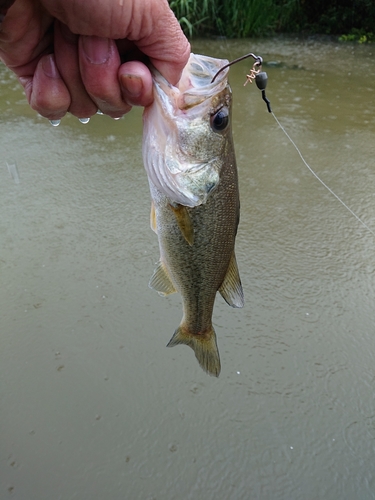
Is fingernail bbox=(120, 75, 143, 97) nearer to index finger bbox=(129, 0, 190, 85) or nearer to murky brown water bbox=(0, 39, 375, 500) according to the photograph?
index finger bbox=(129, 0, 190, 85)

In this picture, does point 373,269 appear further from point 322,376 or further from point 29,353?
point 29,353

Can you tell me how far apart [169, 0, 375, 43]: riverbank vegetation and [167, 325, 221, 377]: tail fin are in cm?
497

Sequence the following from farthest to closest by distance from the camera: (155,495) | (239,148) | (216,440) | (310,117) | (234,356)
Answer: (310,117)
(239,148)
(234,356)
(216,440)
(155,495)

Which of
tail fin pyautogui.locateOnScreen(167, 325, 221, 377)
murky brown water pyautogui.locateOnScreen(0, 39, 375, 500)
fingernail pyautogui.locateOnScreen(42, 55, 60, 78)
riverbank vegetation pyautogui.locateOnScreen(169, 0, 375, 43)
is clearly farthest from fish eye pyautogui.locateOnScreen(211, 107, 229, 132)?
riverbank vegetation pyautogui.locateOnScreen(169, 0, 375, 43)

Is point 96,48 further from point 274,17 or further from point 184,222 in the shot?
point 274,17

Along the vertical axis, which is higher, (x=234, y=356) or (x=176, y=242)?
(x=176, y=242)

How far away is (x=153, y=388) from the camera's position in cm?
169

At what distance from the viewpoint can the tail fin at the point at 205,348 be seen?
128 centimetres

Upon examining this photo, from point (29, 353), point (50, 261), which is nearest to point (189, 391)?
point (29, 353)

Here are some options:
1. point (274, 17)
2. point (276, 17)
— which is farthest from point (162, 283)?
point (276, 17)

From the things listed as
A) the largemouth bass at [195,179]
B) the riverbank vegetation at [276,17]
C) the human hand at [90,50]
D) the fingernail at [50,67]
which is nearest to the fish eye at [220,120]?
the largemouth bass at [195,179]

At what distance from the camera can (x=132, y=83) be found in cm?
90

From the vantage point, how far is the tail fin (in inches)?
50.4

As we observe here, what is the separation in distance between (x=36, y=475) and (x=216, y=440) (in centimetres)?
58
